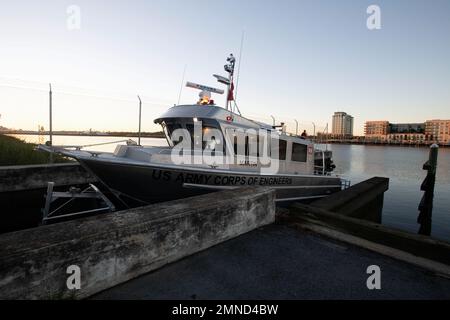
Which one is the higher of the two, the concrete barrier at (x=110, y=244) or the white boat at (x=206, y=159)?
the white boat at (x=206, y=159)

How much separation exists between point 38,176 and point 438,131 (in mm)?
229525

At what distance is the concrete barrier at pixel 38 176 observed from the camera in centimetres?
843

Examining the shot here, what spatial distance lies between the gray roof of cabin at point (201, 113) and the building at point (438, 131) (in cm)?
20939

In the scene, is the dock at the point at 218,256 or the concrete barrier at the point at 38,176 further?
the concrete barrier at the point at 38,176

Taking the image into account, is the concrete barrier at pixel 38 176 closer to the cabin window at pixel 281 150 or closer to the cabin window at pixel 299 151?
the cabin window at pixel 281 150

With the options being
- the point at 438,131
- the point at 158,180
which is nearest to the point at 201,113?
the point at 158,180

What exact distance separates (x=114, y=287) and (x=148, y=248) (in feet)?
1.78

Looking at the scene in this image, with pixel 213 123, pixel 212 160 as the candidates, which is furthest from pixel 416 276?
pixel 213 123

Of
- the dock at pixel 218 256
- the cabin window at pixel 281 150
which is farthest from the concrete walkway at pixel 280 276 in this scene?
the cabin window at pixel 281 150

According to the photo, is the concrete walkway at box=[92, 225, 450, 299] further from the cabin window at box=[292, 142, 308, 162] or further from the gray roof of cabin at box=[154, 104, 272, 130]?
the cabin window at box=[292, 142, 308, 162]

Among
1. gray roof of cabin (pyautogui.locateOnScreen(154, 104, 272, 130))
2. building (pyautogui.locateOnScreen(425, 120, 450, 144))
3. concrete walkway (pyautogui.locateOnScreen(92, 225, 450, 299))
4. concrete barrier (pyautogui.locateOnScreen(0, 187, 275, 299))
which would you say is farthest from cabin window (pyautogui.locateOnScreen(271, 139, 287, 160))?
building (pyautogui.locateOnScreen(425, 120, 450, 144))

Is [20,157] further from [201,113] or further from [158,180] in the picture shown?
[201,113]

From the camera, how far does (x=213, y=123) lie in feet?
25.8
